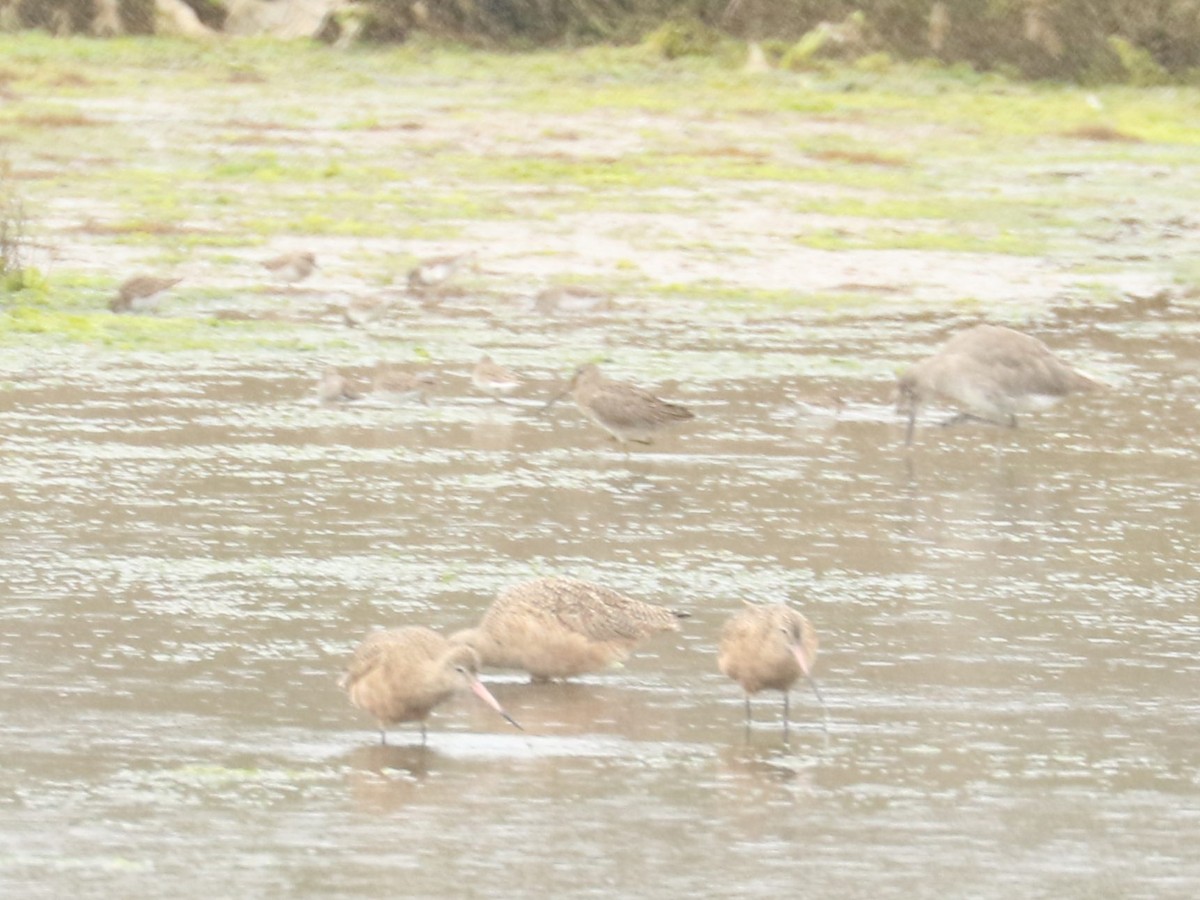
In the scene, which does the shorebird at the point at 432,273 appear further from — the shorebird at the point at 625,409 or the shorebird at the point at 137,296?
the shorebird at the point at 625,409

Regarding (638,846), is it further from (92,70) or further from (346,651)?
(92,70)

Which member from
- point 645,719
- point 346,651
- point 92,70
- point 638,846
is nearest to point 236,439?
point 346,651

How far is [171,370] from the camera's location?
15.3m

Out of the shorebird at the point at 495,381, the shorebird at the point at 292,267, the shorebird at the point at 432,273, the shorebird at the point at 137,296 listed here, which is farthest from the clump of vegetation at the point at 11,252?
the shorebird at the point at 495,381

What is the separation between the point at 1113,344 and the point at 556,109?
15.4m

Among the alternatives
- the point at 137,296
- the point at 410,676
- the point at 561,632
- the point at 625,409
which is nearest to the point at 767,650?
the point at 561,632

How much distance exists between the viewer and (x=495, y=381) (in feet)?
47.5

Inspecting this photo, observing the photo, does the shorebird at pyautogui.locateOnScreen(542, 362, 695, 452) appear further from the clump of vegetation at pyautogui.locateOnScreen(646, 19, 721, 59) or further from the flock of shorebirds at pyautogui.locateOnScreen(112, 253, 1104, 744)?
the clump of vegetation at pyautogui.locateOnScreen(646, 19, 721, 59)

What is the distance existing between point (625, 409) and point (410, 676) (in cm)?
569

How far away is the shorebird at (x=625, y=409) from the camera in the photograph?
42.8 ft

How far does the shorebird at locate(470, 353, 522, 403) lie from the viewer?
14.4m

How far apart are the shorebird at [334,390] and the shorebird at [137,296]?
3.29 metres

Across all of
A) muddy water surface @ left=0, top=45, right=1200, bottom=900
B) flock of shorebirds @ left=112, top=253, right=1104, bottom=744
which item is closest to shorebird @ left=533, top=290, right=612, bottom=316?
muddy water surface @ left=0, top=45, right=1200, bottom=900

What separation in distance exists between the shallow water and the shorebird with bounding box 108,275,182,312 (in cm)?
217
